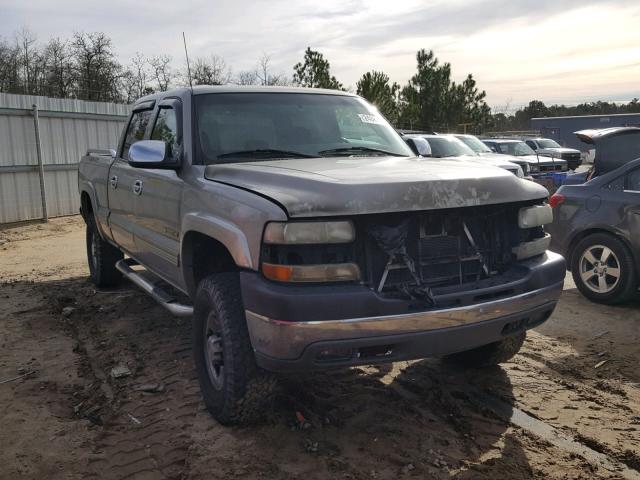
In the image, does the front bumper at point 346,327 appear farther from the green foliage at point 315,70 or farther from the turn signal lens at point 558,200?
the green foliage at point 315,70

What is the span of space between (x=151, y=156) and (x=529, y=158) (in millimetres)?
14932

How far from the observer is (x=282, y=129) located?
407cm

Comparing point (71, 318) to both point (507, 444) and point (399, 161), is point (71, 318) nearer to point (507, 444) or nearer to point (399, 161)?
point (399, 161)

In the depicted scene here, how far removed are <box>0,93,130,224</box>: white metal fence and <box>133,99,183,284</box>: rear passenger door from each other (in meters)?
8.34

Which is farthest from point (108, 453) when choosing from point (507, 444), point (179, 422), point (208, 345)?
point (507, 444)

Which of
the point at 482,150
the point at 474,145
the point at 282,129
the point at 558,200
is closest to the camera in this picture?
the point at 282,129

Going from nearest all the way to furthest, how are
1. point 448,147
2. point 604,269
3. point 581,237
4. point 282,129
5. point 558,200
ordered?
point 282,129
point 604,269
point 581,237
point 558,200
point 448,147

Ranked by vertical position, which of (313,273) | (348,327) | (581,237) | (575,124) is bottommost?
(581,237)

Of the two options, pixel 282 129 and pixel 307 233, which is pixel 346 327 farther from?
pixel 282 129

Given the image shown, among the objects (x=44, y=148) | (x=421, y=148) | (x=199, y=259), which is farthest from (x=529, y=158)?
(x=199, y=259)

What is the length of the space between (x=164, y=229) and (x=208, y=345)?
1.09m

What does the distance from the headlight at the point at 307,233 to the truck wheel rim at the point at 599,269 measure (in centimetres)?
411

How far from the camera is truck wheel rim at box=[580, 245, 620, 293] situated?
573cm

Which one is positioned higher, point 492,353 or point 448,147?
point 448,147
